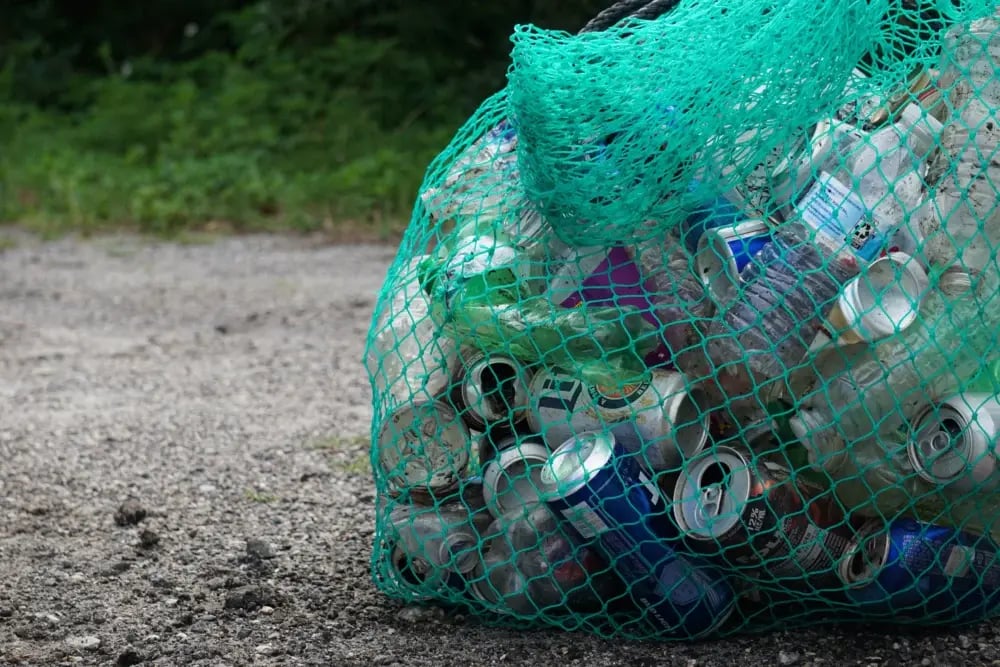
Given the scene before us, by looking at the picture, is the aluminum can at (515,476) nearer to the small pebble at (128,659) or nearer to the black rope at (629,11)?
the small pebble at (128,659)

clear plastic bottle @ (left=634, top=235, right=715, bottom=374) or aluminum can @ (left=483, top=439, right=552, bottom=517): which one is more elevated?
clear plastic bottle @ (left=634, top=235, right=715, bottom=374)

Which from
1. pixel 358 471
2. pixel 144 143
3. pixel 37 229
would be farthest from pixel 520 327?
pixel 144 143

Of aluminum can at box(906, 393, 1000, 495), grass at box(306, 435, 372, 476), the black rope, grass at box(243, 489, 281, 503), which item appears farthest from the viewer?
grass at box(306, 435, 372, 476)

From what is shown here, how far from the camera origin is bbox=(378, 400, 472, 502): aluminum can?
88.0 inches

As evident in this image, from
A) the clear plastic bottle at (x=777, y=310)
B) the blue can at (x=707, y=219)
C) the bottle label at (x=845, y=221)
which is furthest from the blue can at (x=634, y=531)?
the bottle label at (x=845, y=221)

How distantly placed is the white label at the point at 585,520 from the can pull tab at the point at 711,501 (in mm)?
154

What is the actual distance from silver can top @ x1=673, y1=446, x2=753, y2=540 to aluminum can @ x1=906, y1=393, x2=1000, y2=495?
26 centimetres

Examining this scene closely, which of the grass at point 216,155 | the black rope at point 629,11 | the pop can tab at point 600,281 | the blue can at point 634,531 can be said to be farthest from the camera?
the grass at point 216,155

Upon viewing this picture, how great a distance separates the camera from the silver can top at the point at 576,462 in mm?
2023

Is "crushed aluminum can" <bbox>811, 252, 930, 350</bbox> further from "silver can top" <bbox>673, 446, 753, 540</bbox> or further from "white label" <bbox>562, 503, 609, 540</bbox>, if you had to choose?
"white label" <bbox>562, 503, 609, 540</bbox>

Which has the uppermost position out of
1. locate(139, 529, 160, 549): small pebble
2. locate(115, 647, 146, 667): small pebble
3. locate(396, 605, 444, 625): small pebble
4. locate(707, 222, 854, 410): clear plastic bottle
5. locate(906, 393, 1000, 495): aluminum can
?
locate(707, 222, 854, 410): clear plastic bottle

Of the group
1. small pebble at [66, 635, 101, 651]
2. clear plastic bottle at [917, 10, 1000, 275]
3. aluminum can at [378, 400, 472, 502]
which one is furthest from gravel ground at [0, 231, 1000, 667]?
clear plastic bottle at [917, 10, 1000, 275]

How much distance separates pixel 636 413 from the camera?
2.06 metres

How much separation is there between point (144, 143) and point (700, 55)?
6.60 meters
